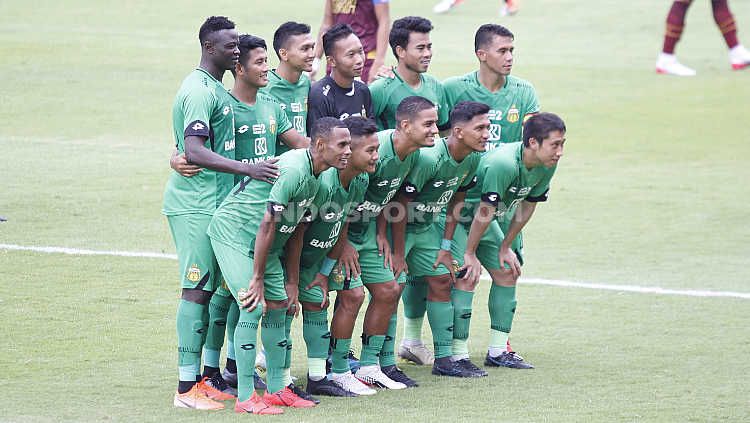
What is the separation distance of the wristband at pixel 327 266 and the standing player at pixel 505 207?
120 cm

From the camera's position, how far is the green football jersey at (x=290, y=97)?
8.34 meters

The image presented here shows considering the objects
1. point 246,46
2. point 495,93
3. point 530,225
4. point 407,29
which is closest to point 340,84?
point 407,29

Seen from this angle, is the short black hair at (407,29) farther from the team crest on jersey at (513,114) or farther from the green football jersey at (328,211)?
the green football jersey at (328,211)

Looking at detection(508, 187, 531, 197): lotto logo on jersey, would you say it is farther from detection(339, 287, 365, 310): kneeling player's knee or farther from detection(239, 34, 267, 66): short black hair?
detection(239, 34, 267, 66): short black hair

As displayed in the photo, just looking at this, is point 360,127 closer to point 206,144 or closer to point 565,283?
point 206,144

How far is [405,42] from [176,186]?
2.14 meters

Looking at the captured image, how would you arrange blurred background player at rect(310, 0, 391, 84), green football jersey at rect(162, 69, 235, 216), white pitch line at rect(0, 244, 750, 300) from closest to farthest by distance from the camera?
green football jersey at rect(162, 69, 235, 216) < white pitch line at rect(0, 244, 750, 300) < blurred background player at rect(310, 0, 391, 84)

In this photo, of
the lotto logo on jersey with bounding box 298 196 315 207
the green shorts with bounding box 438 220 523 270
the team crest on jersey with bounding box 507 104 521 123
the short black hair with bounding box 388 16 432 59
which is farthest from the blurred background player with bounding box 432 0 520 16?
the lotto logo on jersey with bounding box 298 196 315 207

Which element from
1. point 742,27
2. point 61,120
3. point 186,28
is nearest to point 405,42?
point 61,120

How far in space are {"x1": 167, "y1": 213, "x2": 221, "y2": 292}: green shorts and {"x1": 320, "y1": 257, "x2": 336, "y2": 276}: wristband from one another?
28.8 inches

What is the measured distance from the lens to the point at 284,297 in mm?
7270

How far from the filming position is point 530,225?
520 inches

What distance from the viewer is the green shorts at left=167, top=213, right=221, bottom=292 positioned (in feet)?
24.1

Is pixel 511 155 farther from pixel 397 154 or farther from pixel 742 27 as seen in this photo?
pixel 742 27
